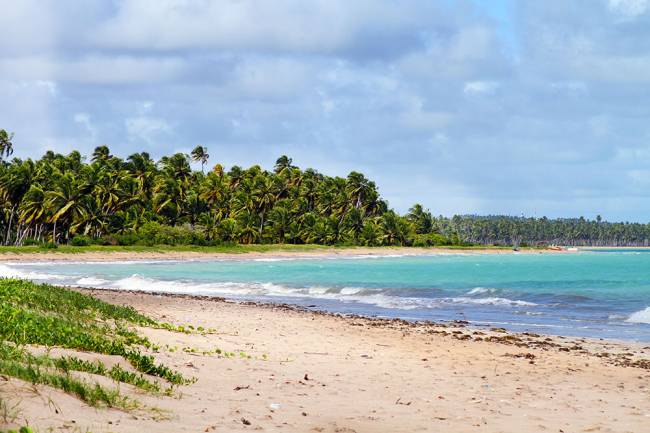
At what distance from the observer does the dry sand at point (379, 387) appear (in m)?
7.89

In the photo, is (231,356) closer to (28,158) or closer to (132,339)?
(132,339)

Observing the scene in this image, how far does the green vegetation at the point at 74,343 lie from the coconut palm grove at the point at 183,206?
262 ft

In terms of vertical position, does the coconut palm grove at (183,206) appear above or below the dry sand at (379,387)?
above

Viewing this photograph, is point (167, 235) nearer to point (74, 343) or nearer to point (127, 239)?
point (127, 239)

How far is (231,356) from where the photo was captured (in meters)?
13.9

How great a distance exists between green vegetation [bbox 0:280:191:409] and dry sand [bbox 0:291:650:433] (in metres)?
0.29

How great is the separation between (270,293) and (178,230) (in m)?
72.4

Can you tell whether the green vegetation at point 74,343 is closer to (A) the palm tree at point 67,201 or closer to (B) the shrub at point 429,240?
(A) the palm tree at point 67,201

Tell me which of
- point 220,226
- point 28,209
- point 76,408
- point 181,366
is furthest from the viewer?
point 220,226

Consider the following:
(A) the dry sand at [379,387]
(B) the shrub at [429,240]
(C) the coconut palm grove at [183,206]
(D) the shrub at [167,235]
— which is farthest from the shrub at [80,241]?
(A) the dry sand at [379,387]

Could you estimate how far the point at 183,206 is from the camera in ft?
399

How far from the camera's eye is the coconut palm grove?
9900 cm

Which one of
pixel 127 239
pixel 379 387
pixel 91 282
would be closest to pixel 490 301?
pixel 379 387

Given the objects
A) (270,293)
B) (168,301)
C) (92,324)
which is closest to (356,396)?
(92,324)
